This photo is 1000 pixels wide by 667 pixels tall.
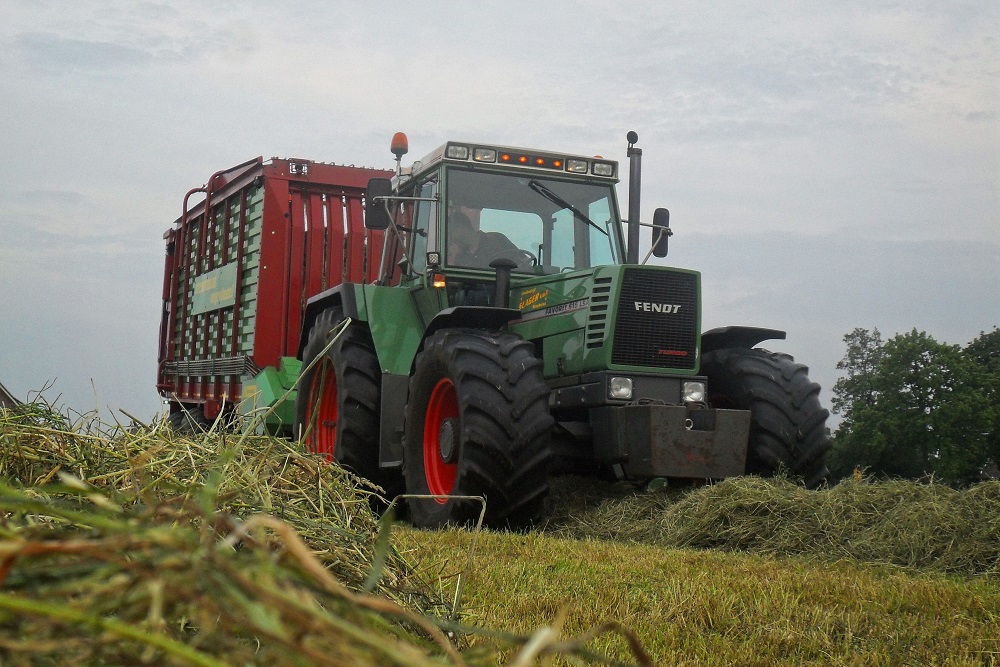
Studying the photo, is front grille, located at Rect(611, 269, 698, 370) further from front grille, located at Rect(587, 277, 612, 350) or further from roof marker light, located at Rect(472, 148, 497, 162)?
roof marker light, located at Rect(472, 148, 497, 162)

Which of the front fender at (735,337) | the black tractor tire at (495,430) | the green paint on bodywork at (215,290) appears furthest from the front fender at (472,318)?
the green paint on bodywork at (215,290)

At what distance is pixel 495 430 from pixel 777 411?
221 cm

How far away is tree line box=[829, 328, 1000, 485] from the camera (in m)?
34.8

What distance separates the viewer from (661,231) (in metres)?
8.37

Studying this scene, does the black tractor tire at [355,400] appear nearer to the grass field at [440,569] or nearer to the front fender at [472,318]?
the front fender at [472,318]

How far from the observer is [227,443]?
292 cm

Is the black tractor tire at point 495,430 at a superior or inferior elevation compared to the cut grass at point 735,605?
superior

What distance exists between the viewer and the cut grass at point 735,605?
3498 millimetres

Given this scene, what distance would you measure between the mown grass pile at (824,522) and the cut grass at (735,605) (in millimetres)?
514

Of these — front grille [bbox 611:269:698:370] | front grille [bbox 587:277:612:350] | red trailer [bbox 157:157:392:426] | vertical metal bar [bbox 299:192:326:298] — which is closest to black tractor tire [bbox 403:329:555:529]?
front grille [bbox 587:277:612:350]

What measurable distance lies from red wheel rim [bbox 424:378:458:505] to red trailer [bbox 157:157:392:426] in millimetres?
2736

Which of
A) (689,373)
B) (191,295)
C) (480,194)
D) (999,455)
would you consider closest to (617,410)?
(689,373)

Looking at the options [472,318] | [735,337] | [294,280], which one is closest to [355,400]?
[472,318]

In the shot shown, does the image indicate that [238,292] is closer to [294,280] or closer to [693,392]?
[294,280]
